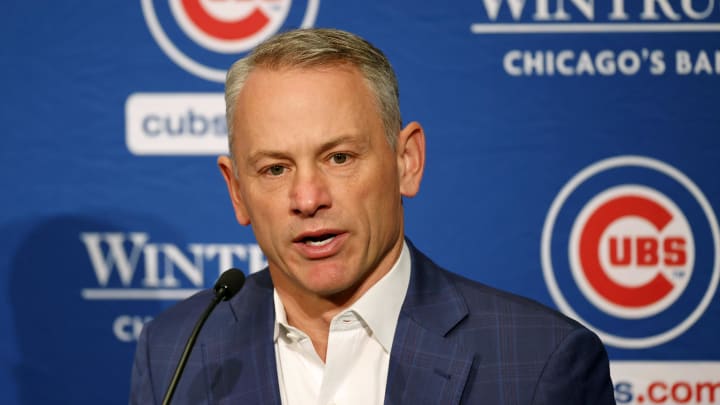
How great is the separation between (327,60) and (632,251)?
41.2 inches

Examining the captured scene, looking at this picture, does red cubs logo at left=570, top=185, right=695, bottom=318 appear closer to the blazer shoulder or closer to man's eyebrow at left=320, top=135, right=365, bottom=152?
the blazer shoulder

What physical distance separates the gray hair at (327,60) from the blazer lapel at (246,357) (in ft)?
1.14

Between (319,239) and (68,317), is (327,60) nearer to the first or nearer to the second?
(319,239)

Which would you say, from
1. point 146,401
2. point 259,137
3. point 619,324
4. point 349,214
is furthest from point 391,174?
point 619,324

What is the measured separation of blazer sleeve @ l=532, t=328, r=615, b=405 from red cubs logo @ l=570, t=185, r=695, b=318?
2.11 feet

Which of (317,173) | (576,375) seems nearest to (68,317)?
(317,173)

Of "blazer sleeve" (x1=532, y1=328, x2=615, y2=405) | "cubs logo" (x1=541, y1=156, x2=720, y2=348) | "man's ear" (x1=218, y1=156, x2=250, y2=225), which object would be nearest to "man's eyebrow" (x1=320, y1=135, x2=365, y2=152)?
"man's ear" (x1=218, y1=156, x2=250, y2=225)

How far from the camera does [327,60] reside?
5.33 feet

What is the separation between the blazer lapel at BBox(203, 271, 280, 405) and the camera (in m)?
1.70

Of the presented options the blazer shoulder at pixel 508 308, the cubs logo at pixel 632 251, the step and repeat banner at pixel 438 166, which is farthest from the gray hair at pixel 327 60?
the cubs logo at pixel 632 251

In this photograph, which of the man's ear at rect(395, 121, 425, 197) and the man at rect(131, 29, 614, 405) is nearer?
the man at rect(131, 29, 614, 405)

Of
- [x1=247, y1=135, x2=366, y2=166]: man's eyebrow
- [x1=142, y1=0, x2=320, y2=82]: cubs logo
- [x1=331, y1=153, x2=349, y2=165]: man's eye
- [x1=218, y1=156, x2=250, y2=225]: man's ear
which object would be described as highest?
[x1=142, y1=0, x2=320, y2=82]: cubs logo

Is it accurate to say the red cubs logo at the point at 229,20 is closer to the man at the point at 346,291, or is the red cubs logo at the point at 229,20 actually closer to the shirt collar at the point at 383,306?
the man at the point at 346,291

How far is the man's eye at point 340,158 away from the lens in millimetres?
1589
